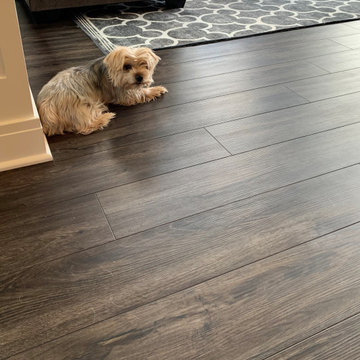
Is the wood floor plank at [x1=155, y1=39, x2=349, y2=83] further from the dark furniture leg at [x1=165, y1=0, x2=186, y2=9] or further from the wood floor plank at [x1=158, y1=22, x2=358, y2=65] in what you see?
the dark furniture leg at [x1=165, y1=0, x2=186, y2=9]

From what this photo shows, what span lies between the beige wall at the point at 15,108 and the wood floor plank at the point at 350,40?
250 centimetres

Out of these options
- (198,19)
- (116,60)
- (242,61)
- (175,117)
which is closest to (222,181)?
(175,117)

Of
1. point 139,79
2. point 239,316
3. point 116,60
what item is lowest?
point 239,316

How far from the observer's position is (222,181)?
1.60 meters

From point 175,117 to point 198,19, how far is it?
1780mm

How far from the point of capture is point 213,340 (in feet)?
3.40

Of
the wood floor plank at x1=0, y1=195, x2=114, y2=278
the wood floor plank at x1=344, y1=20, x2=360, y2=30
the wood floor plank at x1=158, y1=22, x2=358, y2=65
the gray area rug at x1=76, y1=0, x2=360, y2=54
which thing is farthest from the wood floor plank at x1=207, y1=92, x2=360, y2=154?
the wood floor plank at x1=344, y1=20, x2=360, y2=30

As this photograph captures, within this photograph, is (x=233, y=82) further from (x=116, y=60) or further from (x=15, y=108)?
(x=15, y=108)

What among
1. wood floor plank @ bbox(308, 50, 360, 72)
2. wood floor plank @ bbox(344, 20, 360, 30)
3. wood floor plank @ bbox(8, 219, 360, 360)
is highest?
wood floor plank @ bbox(344, 20, 360, 30)

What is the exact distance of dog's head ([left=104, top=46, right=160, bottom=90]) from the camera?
1887 mm

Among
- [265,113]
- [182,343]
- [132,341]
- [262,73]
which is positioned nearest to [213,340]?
[182,343]

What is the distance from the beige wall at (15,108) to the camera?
1358 millimetres

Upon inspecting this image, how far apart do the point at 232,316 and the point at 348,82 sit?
193 cm

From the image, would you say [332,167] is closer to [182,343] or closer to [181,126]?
[181,126]
